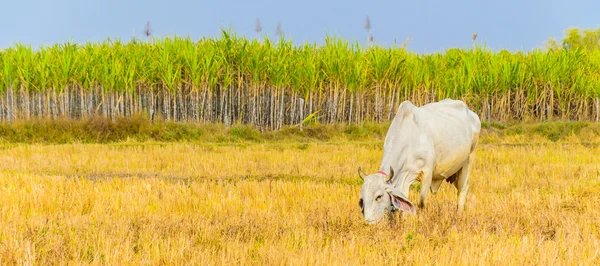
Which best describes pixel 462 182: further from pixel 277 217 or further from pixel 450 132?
pixel 277 217

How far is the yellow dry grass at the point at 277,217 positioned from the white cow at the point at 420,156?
0.22 metres

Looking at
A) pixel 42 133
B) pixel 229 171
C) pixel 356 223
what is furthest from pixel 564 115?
pixel 356 223

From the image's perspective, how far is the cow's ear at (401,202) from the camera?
4.85 metres

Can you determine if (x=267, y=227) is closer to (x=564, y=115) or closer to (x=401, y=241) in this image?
(x=401, y=241)

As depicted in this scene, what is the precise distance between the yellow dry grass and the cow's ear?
17 centimetres

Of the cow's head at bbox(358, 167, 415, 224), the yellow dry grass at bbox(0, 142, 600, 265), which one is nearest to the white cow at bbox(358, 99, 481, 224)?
the cow's head at bbox(358, 167, 415, 224)

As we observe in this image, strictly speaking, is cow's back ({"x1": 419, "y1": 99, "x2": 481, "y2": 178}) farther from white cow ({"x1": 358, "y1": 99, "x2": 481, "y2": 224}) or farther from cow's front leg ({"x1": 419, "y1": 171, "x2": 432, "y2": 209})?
cow's front leg ({"x1": 419, "y1": 171, "x2": 432, "y2": 209})

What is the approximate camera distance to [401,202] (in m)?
4.89

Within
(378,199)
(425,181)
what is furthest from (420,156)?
(378,199)

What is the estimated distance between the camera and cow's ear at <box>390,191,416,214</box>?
191 inches

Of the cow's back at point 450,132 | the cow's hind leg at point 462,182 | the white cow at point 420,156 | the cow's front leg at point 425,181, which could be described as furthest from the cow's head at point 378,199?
the cow's hind leg at point 462,182

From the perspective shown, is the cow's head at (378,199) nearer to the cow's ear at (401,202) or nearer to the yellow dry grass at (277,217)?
the cow's ear at (401,202)

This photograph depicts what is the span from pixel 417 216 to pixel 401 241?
37.2 inches

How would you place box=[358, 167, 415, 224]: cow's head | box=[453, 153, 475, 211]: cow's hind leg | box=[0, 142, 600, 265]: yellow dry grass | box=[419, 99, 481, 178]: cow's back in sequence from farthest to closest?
1. box=[453, 153, 475, 211]: cow's hind leg
2. box=[419, 99, 481, 178]: cow's back
3. box=[358, 167, 415, 224]: cow's head
4. box=[0, 142, 600, 265]: yellow dry grass
